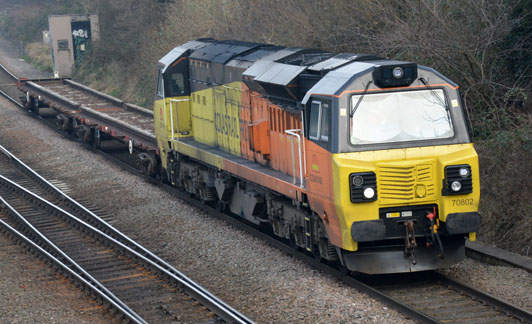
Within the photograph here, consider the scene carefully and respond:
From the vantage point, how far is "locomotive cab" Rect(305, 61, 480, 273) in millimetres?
10367

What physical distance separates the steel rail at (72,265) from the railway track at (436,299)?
322cm

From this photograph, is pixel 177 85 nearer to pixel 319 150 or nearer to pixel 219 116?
pixel 219 116

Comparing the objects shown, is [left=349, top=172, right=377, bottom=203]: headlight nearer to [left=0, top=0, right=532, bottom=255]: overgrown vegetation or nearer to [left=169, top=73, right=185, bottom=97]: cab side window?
[left=0, top=0, right=532, bottom=255]: overgrown vegetation

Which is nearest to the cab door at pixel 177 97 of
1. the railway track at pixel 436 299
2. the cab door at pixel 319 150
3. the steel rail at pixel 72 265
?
the steel rail at pixel 72 265

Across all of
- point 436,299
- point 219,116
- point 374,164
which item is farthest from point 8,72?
point 436,299

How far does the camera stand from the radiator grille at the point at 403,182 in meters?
10.4

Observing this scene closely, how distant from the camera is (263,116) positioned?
14039 mm

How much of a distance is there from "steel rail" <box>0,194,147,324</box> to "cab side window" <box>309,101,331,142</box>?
362 cm

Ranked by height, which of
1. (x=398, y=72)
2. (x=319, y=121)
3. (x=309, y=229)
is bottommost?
(x=309, y=229)

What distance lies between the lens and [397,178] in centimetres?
1038

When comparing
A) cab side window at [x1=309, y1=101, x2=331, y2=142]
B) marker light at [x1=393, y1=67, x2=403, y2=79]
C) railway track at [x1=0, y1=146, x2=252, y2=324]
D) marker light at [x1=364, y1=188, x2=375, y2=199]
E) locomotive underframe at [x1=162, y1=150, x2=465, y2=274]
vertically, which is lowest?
railway track at [x1=0, y1=146, x2=252, y2=324]

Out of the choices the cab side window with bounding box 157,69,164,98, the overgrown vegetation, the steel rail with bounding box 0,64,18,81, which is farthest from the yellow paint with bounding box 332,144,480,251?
the steel rail with bounding box 0,64,18,81

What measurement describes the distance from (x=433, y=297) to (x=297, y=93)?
395 cm

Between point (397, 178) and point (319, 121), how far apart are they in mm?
1470
